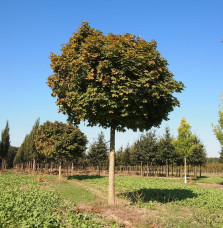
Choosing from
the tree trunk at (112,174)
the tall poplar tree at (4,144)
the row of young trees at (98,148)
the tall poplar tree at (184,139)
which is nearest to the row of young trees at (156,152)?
the row of young trees at (98,148)

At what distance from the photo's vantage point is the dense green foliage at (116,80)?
370 inches

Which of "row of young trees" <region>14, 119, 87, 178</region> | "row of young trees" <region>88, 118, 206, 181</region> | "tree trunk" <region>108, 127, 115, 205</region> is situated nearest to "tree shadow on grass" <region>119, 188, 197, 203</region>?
"tree trunk" <region>108, 127, 115, 205</region>

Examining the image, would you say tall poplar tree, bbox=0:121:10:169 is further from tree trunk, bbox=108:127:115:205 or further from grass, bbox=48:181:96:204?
tree trunk, bbox=108:127:115:205

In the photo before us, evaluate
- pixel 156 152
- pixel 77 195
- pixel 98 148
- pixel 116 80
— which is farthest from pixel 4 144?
pixel 116 80

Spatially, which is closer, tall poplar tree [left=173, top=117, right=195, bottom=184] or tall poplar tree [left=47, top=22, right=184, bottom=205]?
tall poplar tree [left=47, top=22, right=184, bottom=205]

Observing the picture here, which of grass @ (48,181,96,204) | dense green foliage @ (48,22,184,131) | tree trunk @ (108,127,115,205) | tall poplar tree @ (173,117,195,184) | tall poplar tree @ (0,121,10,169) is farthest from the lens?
tall poplar tree @ (0,121,10,169)

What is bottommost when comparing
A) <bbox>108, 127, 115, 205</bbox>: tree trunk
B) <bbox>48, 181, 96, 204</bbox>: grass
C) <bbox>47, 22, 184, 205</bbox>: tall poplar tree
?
<bbox>48, 181, 96, 204</bbox>: grass

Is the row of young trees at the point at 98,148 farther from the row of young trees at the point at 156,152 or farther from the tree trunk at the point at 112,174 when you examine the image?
the tree trunk at the point at 112,174

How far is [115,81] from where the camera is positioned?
9.21m

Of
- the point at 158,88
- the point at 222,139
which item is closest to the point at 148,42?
the point at 158,88

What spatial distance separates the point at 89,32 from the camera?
36.5ft

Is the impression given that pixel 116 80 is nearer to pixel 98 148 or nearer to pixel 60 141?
pixel 60 141

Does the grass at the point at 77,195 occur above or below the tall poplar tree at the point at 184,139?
below

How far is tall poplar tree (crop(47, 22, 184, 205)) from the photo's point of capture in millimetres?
9414
